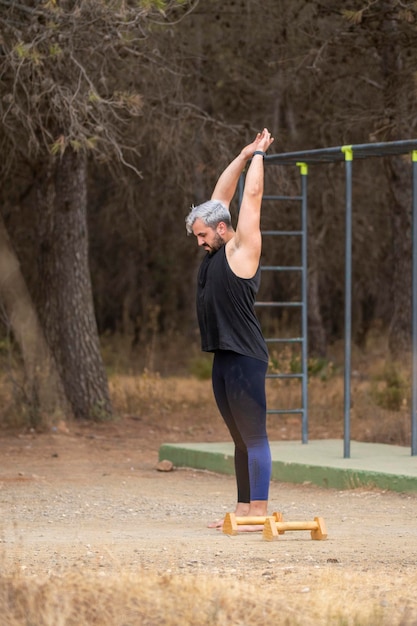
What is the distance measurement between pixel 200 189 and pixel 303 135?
175 cm

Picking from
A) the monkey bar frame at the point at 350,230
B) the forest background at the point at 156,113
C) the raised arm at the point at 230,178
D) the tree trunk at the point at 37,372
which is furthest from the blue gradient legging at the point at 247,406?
the tree trunk at the point at 37,372

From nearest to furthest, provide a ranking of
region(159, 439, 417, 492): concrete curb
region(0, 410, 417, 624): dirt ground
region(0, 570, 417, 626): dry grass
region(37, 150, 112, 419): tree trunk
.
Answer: region(0, 570, 417, 626): dry grass
region(0, 410, 417, 624): dirt ground
region(159, 439, 417, 492): concrete curb
region(37, 150, 112, 419): tree trunk

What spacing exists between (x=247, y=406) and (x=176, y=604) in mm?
2398

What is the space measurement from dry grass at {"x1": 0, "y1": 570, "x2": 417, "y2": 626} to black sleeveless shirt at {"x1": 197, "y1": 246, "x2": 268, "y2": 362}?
1.99 meters

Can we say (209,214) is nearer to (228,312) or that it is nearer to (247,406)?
(228,312)

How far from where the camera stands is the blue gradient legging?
6.98 metres

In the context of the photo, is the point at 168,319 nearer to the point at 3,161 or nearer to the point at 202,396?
the point at 202,396

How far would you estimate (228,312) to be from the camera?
6938mm

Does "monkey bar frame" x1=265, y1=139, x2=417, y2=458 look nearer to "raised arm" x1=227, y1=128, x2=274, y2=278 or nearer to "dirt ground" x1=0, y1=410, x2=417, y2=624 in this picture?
"dirt ground" x1=0, y1=410, x2=417, y2=624

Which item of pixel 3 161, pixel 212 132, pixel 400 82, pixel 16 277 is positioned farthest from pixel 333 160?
pixel 16 277

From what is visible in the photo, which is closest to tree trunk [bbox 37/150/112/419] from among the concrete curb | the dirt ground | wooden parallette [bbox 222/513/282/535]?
the dirt ground

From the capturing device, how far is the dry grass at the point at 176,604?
179 inches

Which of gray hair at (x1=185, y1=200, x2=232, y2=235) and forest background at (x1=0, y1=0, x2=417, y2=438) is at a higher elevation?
forest background at (x1=0, y1=0, x2=417, y2=438)

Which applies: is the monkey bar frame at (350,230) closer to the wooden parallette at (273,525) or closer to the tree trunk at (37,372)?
the wooden parallette at (273,525)
